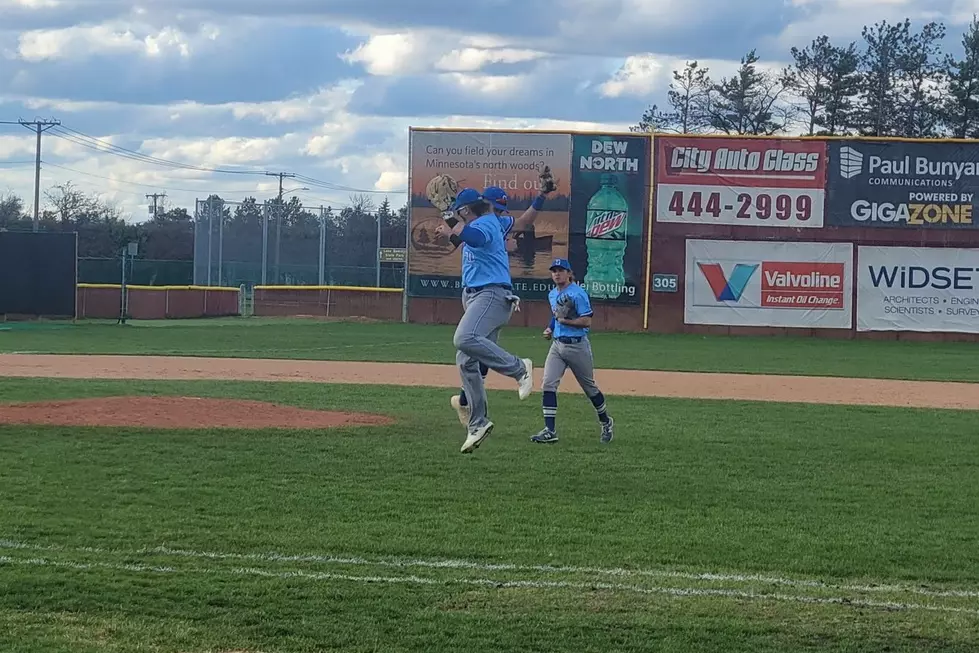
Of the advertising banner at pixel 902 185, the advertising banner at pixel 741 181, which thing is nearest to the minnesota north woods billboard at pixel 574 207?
the advertising banner at pixel 741 181

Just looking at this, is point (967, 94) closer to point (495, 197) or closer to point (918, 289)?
point (918, 289)

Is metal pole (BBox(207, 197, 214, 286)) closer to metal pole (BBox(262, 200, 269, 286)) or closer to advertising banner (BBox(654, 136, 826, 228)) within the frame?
metal pole (BBox(262, 200, 269, 286))

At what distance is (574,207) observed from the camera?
33.1 m

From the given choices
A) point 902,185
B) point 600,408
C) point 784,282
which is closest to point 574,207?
point 784,282

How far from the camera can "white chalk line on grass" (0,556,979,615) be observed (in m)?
5.46

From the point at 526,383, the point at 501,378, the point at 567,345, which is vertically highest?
the point at 567,345

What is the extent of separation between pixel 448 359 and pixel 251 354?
3.56 meters

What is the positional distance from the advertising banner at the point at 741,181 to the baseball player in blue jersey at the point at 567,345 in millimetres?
22883

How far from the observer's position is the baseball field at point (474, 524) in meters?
4.97

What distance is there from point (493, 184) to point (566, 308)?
23.4 m

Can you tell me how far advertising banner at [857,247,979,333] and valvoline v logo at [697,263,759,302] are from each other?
2917 mm

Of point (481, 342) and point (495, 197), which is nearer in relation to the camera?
point (481, 342)

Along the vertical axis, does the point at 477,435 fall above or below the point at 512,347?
above

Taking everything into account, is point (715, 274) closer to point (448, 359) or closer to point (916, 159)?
point (916, 159)
